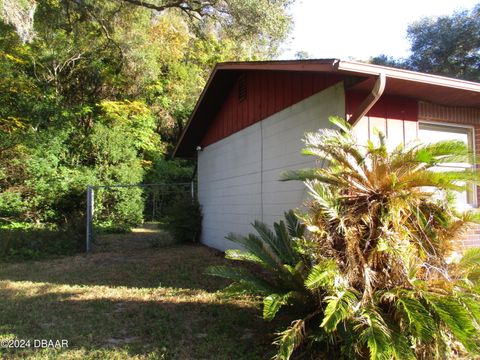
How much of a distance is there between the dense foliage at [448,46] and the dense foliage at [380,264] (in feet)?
69.5

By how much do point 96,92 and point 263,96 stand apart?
13.4 meters

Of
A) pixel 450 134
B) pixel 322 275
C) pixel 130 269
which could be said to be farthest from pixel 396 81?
pixel 130 269

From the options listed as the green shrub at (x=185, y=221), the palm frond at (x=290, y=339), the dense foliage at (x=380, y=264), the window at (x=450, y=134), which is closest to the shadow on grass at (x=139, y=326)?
the palm frond at (x=290, y=339)

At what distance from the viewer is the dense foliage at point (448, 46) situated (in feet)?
76.5

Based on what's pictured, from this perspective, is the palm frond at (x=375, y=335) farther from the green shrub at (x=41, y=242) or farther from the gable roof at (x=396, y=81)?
the green shrub at (x=41, y=242)

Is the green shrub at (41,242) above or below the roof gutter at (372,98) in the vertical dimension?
below

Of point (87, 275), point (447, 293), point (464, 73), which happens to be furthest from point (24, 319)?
point (464, 73)

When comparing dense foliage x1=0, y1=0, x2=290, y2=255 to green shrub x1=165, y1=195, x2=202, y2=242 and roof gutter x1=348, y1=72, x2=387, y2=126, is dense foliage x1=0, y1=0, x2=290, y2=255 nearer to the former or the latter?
green shrub x1=165, y1=195, x2=202, y2=242

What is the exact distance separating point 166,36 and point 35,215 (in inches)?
448

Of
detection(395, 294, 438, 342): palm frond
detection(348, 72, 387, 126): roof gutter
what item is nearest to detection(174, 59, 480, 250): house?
detection(348, 72, 387, 126): roof gutter

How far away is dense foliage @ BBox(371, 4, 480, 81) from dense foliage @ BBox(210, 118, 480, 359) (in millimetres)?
21175

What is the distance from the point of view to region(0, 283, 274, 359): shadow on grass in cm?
428

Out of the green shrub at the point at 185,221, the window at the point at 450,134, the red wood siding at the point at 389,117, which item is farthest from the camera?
the green shrub at the point at 185,221

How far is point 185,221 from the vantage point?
12.9 metres
